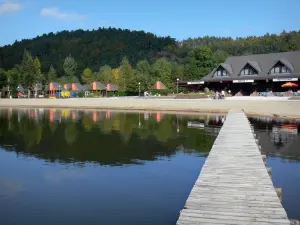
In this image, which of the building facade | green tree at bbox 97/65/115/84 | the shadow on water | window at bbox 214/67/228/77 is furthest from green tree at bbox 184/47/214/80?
the shadow on water

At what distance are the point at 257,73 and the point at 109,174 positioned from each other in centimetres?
4016

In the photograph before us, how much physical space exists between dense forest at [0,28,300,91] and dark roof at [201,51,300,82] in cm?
1349

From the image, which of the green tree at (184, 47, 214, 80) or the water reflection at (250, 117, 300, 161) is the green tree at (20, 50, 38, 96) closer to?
the green tree at (184, 47, 214, 80)

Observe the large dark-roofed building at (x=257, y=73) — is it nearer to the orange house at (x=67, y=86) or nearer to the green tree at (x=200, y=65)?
the green tree at (x=200, y=65)

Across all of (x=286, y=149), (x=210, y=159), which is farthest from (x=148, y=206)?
(x=286, y=149)

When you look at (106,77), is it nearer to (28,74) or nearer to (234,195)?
(28,74)

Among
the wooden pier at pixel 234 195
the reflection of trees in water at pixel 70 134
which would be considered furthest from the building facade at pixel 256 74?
the wooden pier at pixel 234 195

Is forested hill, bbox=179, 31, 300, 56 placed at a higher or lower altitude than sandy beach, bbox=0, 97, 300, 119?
higher

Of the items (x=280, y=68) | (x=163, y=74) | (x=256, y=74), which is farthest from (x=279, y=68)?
(x=163, y=74)

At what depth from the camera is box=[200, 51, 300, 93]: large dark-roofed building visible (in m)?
44.9

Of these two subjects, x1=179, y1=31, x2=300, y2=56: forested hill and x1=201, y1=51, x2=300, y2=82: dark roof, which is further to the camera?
x1=179, y1=31, x2=300, y2=56: forested hill

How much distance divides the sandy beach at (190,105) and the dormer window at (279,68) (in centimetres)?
1121

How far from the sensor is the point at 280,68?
45750mm

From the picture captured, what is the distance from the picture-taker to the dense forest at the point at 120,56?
6762 cm
